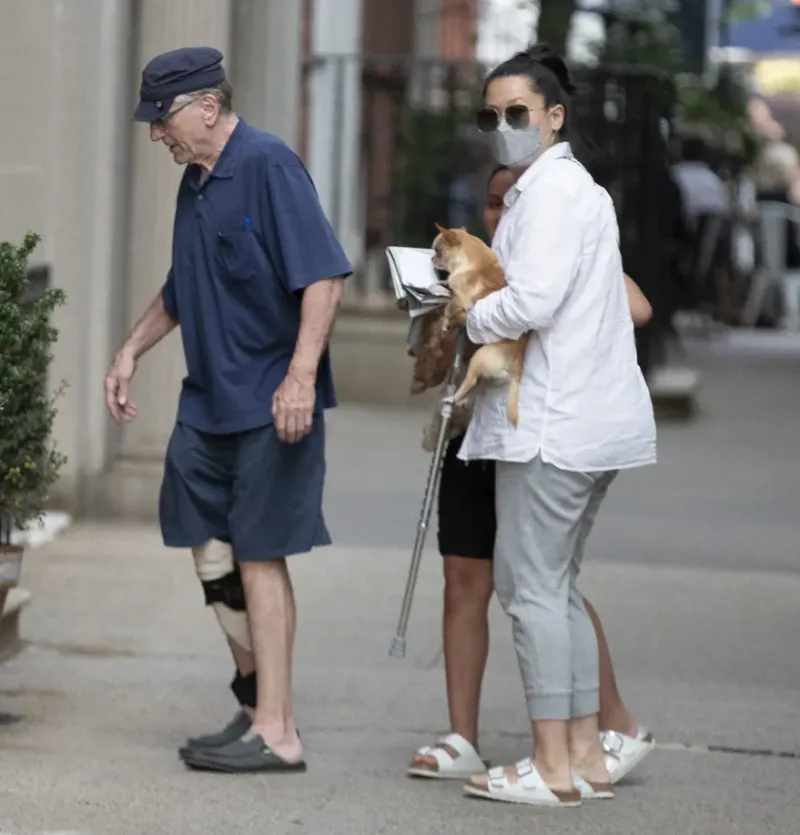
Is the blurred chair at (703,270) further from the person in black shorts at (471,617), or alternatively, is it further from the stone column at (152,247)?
the person in black shorts at (471,617)

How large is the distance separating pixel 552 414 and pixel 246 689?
4.03 ft

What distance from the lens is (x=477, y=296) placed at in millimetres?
5168

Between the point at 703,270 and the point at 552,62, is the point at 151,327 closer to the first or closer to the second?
the point at 552,62

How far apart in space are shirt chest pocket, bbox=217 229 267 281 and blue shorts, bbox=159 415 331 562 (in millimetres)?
396

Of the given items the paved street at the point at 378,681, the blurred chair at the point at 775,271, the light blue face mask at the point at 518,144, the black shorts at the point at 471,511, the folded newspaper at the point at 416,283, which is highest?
the light blue face mask at the point at 518,144

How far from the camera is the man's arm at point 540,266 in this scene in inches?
195

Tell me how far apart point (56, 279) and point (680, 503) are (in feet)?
11.1

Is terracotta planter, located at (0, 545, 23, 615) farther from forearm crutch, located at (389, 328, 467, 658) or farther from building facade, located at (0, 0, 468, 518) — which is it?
building facade, located at (0, 0, 468, 518)

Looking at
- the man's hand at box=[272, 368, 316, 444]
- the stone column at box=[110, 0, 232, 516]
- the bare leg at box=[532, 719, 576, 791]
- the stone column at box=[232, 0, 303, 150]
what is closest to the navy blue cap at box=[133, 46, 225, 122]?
the man's hand at box=[272, 368, 316, 444]

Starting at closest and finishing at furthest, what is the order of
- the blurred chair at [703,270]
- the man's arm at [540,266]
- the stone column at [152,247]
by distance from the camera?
the man's arm at [540,266] → the stone column at [152,247] → the blurred chair at [703,270]

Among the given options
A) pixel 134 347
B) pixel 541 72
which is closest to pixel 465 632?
pixel 134 347

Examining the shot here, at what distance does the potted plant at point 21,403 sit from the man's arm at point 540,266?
1336 millimetres

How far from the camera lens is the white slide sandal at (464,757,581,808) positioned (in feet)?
17.0

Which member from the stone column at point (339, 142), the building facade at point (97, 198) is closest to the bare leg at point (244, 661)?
the building facade at point (97, 198)
